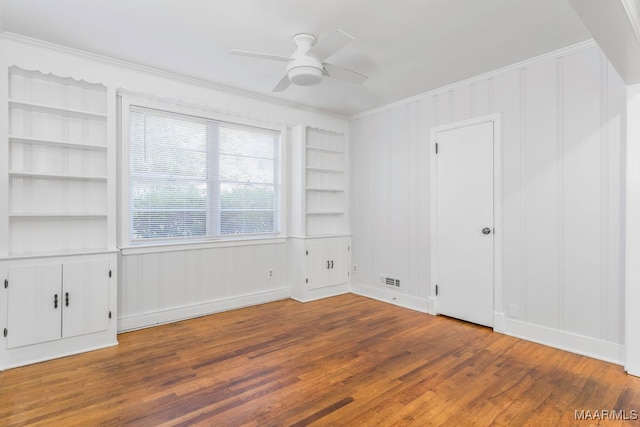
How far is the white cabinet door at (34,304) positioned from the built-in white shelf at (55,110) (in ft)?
4.58

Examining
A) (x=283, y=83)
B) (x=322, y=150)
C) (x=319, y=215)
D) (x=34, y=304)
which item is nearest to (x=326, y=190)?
(x=319, y=215)

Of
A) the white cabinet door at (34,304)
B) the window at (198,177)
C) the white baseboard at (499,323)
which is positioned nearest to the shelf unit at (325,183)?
the window at (198,177)

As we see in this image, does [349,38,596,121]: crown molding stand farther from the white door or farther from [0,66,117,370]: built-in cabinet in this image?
[0,66,117,370]: built-in cabinet

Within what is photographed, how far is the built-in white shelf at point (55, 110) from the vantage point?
2.84m

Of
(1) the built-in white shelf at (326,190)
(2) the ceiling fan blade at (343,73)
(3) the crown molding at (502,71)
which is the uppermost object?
(3) the crown molding at (502,71)

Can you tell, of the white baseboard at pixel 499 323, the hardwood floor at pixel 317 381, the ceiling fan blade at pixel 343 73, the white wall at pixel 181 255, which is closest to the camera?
the hardwood floor at pixel 317 381

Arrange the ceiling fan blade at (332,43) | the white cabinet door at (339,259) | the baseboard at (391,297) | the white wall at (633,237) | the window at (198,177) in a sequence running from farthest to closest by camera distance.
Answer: the white cabinet door at (339,259) < the baseboard at (391,297) < the window at (198,177) < the white wall at (633,237) < the ceiling fan blade at (332,43)

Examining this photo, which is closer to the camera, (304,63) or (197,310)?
(304,63)

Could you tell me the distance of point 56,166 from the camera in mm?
3070

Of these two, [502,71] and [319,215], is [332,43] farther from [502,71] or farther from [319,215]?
[319,215]

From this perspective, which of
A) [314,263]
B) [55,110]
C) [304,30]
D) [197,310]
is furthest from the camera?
[314,263]

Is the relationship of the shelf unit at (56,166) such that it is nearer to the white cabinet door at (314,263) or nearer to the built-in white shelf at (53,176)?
the built-in white shelf at (53,176)

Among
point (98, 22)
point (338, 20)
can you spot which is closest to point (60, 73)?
point (98, 22)

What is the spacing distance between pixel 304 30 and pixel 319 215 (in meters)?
2.86
